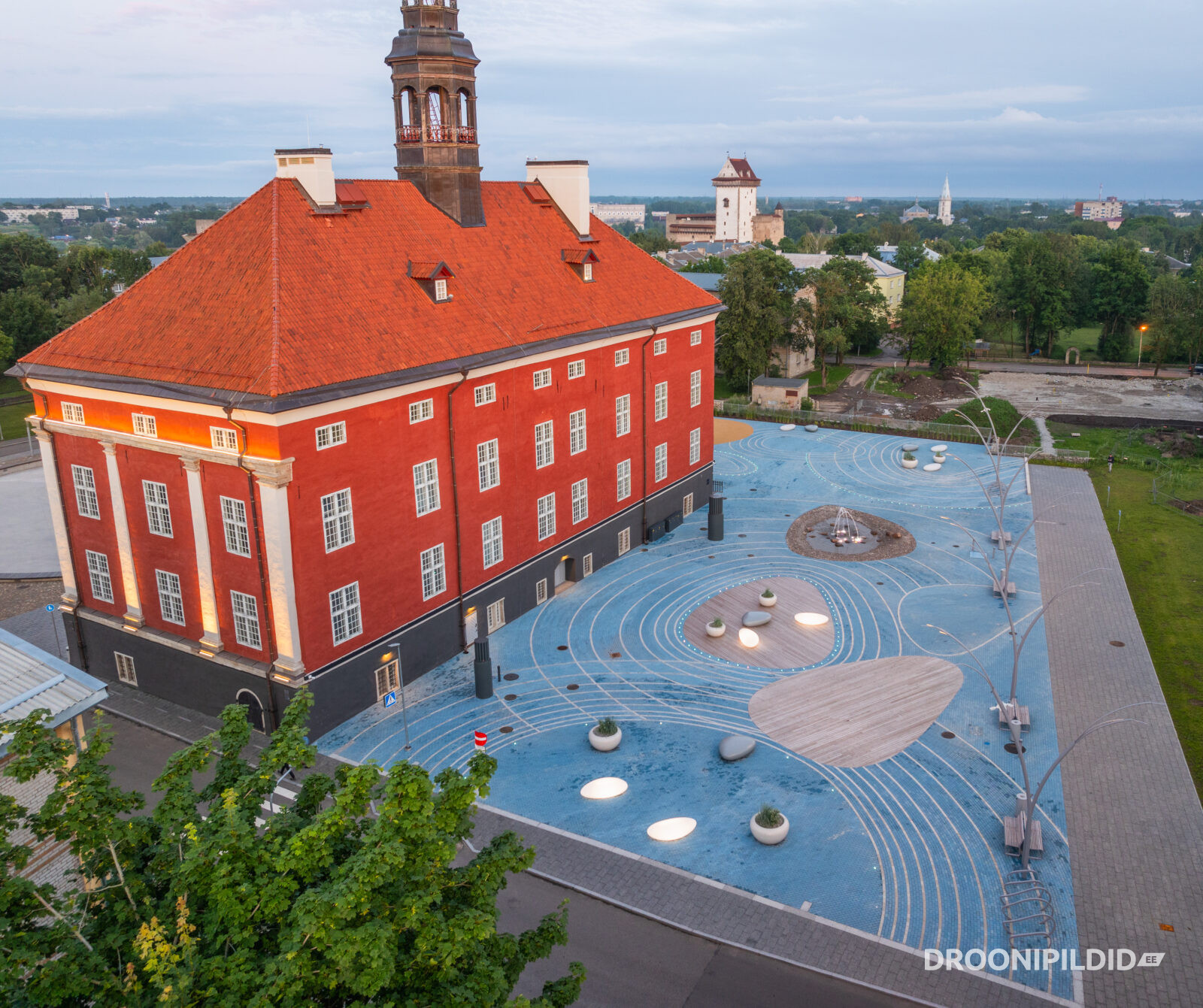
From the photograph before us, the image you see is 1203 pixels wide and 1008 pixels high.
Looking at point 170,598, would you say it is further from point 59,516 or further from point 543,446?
point 543,446

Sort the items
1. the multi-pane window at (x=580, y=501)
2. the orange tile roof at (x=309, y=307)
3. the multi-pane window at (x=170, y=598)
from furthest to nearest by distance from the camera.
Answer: the multi-pane window at (x=580, y=501), the multi-pane window at (x=170, y=598), the orange tile roof at (x=309, y=307)

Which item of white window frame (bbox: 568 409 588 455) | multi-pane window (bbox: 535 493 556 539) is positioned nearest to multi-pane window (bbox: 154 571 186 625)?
multi-pane window (bbox: 535 493 556 539)

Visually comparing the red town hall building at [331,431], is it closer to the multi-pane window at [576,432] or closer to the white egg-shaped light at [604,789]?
the multi-pane window at [576,432]

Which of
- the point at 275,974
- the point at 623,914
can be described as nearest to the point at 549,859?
the point at 623,914

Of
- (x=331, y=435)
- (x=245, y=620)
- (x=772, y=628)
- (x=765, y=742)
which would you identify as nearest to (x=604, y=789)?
(x=765, y=742)

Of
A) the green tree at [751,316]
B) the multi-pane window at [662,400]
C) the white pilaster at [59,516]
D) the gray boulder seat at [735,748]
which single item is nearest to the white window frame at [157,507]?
the white pilaster at [59,516]

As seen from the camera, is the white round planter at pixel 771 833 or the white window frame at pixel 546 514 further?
the white window frame at pixel 546 514
